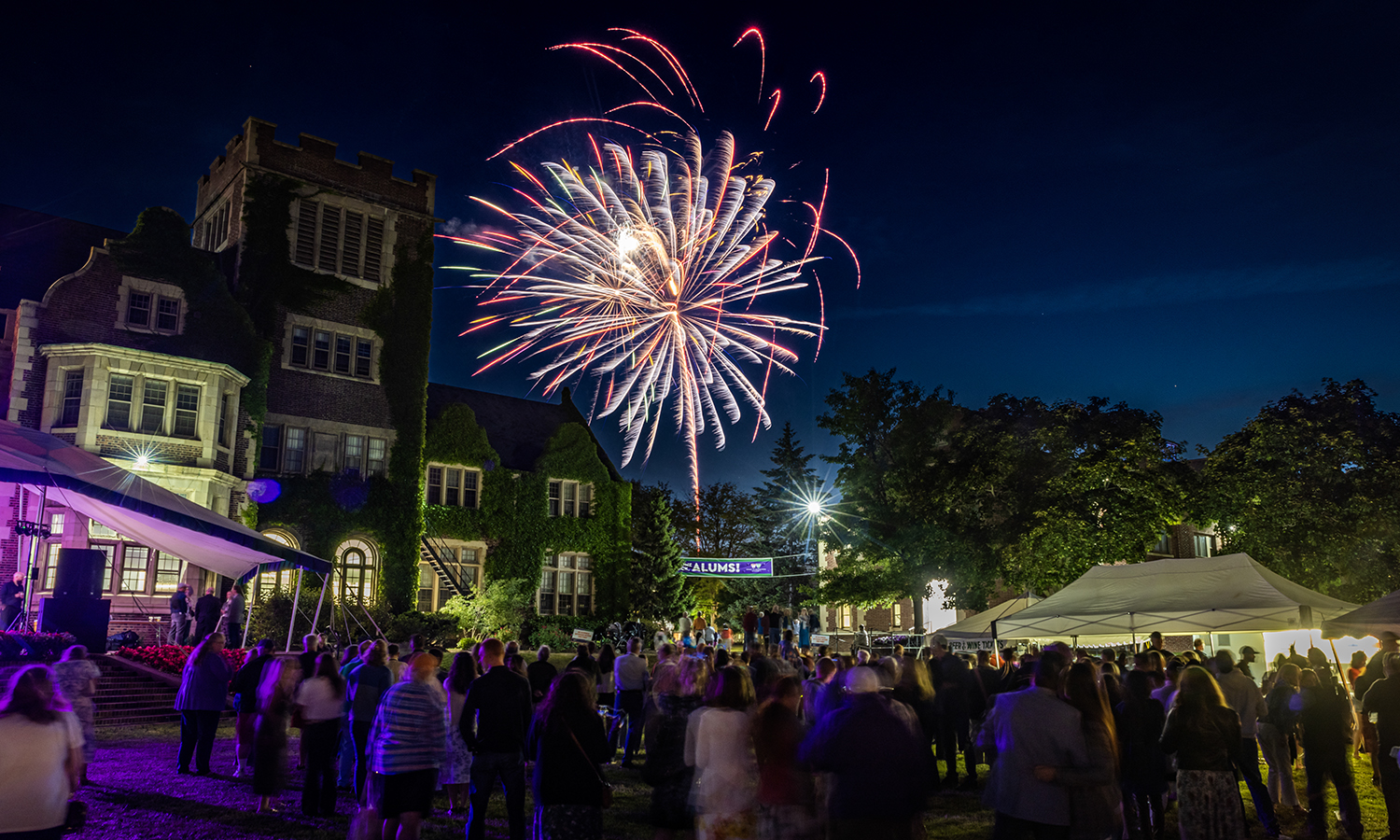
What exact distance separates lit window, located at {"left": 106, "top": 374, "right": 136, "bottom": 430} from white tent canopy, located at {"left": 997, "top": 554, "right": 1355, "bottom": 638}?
77.4 ft

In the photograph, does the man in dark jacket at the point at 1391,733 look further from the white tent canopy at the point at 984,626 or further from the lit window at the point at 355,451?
the lit window at the point at 355,451

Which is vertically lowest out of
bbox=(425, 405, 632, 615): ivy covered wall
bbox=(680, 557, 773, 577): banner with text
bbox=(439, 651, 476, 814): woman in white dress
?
bbox=(439, 651, 476, 814): woman in white dress

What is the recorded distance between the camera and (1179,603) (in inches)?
775

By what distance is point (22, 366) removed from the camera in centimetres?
2508

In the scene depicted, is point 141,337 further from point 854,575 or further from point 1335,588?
point 1335,588

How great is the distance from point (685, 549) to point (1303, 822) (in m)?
62.3

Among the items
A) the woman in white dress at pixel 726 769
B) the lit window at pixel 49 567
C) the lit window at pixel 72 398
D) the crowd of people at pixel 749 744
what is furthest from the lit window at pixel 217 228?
the woman in white dress at pixel 726 769

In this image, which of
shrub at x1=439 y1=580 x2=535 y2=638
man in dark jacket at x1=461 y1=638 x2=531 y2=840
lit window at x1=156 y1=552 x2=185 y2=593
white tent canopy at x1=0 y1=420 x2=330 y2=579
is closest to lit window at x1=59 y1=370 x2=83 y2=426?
white tent canopy at x1=0 y1=420 x2=330 y2=579

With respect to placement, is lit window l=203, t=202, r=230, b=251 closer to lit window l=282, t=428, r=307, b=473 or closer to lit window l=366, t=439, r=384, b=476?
lit window l=282, t=428, r=307, b=473

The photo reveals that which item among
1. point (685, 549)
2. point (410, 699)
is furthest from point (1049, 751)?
point (685, 549)

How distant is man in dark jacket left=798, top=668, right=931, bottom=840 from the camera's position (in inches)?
215

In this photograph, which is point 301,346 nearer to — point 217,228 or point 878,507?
point 217,228

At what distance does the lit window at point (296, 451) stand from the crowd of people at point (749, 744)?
19532 mm

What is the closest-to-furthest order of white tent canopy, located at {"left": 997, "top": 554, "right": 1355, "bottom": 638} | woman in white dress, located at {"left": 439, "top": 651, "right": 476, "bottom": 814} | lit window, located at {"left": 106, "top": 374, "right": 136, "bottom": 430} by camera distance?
woman in white dress, located at {"left": 439, "top": 651, "right": 476, "bottom": 814}, white tent canopy, located at {"left": 997, "top": 554, "right": 1355, "bottom": 638}, lit window, located at {"left": 106, "top": 374, "right": 136, "bottom": 430}
